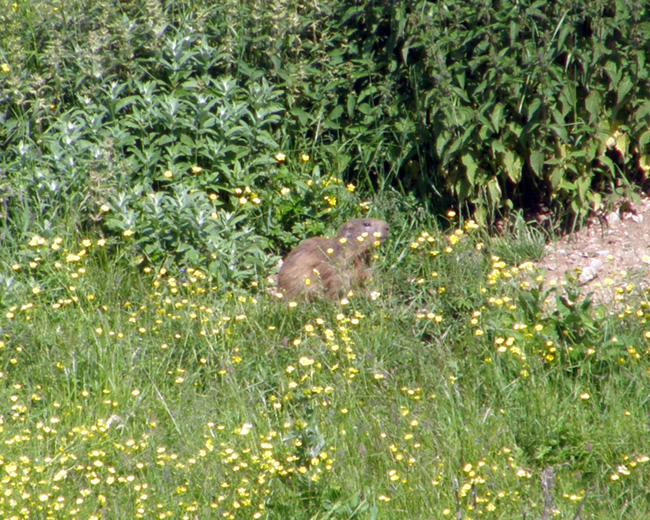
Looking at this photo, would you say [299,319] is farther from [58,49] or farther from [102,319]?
[58,49]

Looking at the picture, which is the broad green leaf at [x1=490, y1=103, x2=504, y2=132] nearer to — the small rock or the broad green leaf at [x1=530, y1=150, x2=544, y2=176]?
the broad green leaf at [x1=530, y1=150, x2=544, y2=176]

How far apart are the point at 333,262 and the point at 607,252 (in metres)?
1.71

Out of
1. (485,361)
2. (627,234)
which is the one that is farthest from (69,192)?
(627,234)

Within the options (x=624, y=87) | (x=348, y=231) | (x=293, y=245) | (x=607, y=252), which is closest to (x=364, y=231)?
(x=348, y=231)

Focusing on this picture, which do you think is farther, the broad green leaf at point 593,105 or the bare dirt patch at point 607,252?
the broad green leaf at point 593,105

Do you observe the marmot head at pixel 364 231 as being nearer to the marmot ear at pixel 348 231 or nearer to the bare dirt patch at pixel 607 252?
the marmot ear at pixel 348 231

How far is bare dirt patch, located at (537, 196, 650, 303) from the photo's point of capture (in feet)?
17.6

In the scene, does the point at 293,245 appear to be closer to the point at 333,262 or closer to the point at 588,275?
the point at 333,262

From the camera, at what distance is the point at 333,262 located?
569 centimetres

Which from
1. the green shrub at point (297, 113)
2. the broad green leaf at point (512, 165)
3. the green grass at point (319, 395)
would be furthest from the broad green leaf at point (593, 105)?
the green grass at point (319, 395)

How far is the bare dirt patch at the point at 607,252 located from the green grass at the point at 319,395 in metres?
0.36

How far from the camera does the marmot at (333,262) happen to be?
18.3ft

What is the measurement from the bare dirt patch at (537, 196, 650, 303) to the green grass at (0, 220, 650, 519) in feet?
1.18

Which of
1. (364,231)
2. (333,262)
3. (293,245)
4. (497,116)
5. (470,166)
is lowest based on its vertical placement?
(293,245)
